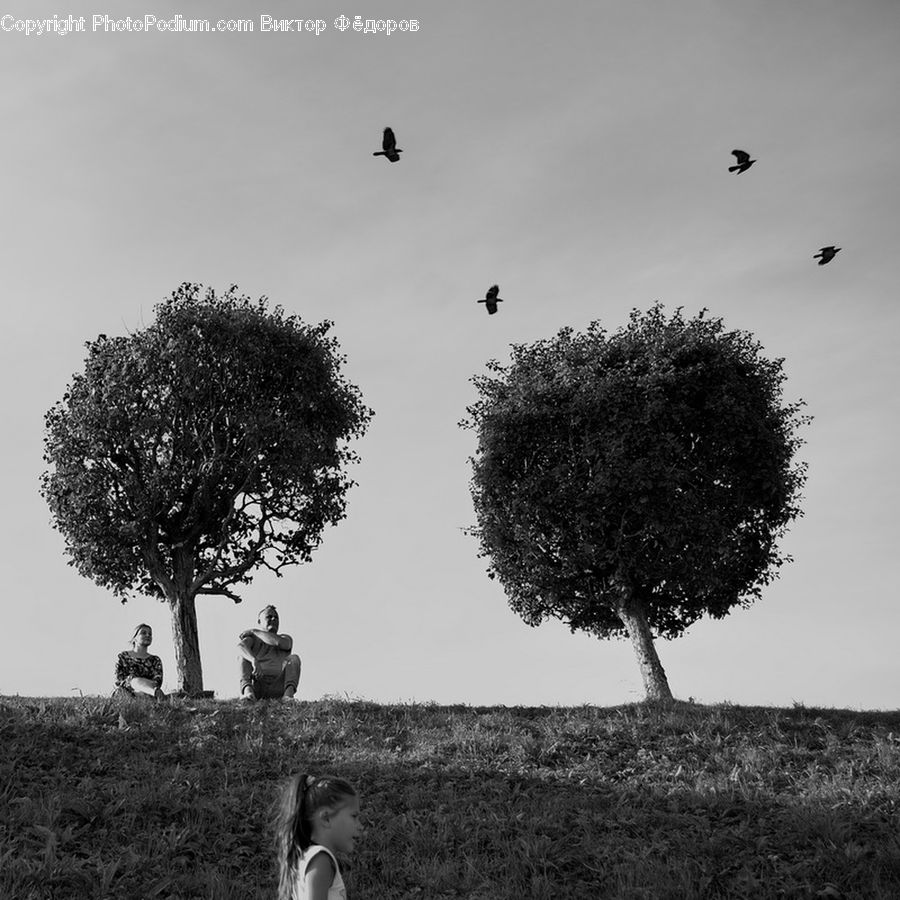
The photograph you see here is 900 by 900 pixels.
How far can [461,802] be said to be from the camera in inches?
543

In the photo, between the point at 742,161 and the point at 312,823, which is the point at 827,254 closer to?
the point at 742,161

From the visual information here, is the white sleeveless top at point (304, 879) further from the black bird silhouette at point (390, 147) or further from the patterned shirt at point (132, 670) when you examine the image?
the patterned shirt at point (132, 670)

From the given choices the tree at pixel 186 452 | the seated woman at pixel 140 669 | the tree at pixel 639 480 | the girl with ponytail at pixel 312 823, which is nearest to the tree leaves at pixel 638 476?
the tree at pixel 639 480

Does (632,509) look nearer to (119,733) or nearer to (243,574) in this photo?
(243,574)

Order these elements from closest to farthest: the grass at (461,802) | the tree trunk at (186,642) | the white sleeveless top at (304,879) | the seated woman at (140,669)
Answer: the white sleeveless top at (304,879) < the grass at (461,802) < the seated woman at (140,669) < the tree trunk at (186,642)

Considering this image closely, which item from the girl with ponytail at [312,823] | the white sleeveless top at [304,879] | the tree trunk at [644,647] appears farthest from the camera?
the tree trunk at [644,647]

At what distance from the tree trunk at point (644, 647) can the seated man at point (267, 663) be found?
11.6 metres

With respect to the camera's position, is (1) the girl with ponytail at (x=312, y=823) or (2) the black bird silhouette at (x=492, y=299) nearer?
(1) the girl with ponytail at (x=312, y=823)

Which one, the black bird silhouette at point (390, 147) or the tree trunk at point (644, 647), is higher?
the black bird silhouette at point (390, 147)

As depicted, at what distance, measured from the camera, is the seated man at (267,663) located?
21.8 m

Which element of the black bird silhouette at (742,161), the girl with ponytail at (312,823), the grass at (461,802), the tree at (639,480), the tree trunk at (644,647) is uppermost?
the black bird silhouette at (742,161)

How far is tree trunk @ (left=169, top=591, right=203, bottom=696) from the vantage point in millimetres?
27234

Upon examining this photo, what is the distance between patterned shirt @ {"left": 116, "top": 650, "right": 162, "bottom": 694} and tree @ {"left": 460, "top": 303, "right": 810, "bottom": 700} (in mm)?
12890

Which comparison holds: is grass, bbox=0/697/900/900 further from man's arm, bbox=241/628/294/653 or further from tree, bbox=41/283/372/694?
tree, bbox=41/283/372/694
